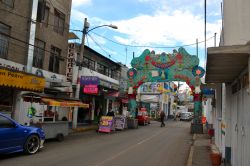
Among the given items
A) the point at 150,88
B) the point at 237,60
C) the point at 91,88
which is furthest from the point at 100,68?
the point at 150,88

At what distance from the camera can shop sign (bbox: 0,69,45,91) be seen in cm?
1593

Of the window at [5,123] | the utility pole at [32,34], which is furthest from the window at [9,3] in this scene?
the window at [5,123]

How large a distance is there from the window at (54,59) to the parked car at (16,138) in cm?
1182

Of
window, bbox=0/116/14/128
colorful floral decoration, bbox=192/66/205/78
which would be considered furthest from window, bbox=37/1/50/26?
colorful floral decoration, bbox=192/66/205/78

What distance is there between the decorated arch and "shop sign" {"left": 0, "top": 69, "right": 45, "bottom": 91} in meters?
13.7

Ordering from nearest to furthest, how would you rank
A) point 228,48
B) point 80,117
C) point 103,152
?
point 228,48 → point 103,152 → point 80,117

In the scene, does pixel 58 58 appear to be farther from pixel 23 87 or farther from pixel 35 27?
pixel 23 87

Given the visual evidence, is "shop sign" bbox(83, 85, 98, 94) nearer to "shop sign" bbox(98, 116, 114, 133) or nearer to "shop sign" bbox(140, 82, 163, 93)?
"shop sign" bbox(98, 116, 114, 133)

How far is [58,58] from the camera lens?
81.1 feet

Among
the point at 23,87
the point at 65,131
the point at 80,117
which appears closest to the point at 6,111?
the point at 23,87

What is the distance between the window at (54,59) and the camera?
944 inches

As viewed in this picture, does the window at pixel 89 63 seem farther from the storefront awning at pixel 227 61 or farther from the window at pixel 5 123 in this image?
the storefront awning at pixel 227 61

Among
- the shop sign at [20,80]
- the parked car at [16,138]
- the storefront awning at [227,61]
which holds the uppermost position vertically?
the shop sign at [20,80]

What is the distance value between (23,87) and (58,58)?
7.63 metres
